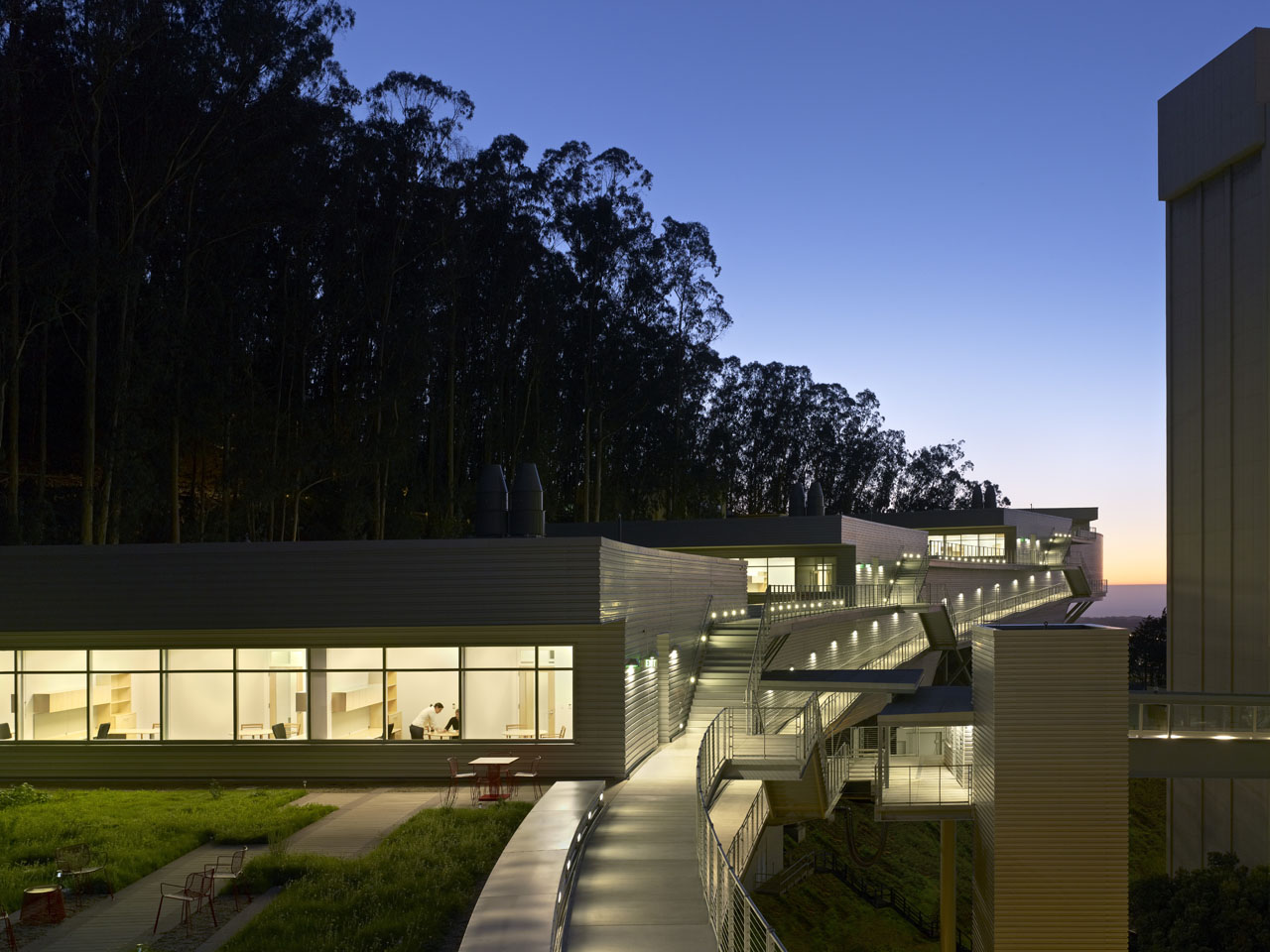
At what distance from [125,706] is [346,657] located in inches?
152

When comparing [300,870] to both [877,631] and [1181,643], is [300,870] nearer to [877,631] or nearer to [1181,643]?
[1181,643]

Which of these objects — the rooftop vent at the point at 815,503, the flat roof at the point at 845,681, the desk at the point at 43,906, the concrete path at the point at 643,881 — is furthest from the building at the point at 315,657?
the rooftop vent at the point at 815,503

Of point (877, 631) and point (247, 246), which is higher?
point (247, 246)

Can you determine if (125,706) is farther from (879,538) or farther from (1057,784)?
Answer: (879,538)

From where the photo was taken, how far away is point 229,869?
12148mm

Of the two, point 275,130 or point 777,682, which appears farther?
point 275,130

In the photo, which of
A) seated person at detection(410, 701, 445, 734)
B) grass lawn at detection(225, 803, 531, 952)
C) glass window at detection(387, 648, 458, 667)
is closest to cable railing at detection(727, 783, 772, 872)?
grass lawn at detection(225, 803, 531, 952)

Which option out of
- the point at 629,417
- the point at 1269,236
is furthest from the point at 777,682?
the point at 629,417

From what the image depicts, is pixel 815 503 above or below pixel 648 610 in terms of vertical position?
above

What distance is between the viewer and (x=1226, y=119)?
955 inches

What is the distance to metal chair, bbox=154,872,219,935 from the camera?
10.5 m

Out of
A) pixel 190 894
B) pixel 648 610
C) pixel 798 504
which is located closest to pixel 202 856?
pixel 190 894

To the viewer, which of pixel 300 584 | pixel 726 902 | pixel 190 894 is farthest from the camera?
pixel 300 584

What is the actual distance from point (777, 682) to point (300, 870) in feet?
39.3
